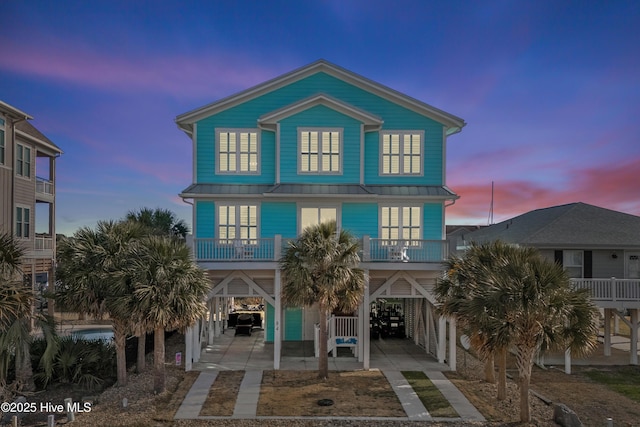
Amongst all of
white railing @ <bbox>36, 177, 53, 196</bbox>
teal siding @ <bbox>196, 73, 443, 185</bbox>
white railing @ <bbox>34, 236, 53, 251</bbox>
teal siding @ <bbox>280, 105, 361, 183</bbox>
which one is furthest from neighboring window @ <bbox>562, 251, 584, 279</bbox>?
white railing @ <bbox>36, 177, 53, 196</bbox>

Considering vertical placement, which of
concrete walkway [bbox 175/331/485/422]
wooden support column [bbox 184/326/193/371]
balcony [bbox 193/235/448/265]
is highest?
balcony [bbox 193/235/448/265]

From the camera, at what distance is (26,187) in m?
24.7

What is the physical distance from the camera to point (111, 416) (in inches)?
420

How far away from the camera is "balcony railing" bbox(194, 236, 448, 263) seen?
16047 millimetres

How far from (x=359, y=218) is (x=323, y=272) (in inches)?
210

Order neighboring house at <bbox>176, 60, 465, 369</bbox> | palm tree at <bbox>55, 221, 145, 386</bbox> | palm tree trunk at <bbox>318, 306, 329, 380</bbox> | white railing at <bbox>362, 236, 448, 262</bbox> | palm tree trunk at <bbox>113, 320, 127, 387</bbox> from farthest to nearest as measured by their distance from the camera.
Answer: neighboring house at <bbox>176, 60, 465, 369</bbox> → white railing at <bbox>362, 236, 448, 262</bbox> → palm tree trunk at <bbox>318, 306, 329, 380</bbox> → palm tree trunk at <bbox>113, 320, 127, 387</bbox> → palm tree at <bbox>55, 221, 145, 386</bbox>

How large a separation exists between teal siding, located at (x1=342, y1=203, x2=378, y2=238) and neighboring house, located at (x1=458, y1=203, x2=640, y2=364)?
7.08m

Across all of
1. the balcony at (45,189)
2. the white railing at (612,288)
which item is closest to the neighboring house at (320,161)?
the white railing at (612,288)

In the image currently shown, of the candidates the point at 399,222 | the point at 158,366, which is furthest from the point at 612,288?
the point at 158,366

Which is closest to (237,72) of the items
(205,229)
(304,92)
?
(304,92)

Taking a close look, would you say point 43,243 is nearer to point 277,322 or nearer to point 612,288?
point 277,322

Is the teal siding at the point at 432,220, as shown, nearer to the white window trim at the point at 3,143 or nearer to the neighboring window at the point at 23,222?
the white window trim at the point at 3,143

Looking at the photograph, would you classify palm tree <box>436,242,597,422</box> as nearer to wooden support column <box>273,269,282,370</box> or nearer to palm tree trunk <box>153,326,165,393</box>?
wooden support column <box>273,269,282,370</box>

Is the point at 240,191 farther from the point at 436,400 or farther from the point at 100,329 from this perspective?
the point at 100,329
